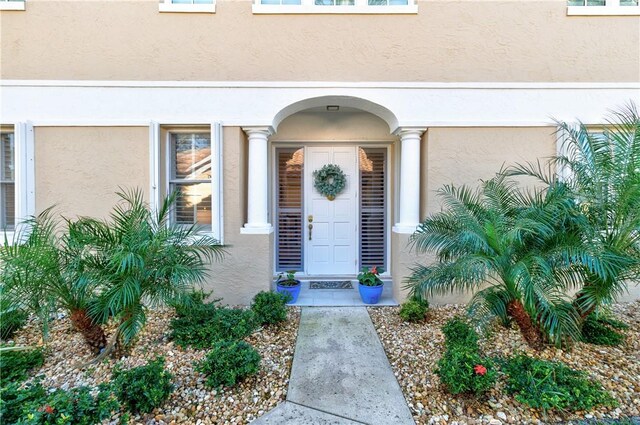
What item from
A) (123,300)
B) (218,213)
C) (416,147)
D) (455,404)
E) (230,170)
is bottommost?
(455,404)

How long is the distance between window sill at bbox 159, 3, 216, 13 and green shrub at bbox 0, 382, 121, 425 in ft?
14.7

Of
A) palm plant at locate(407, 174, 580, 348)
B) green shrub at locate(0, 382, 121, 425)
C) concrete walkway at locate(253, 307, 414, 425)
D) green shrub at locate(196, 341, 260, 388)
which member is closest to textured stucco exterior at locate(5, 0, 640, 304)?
palm plant at locate(407, 174, 580, 348)

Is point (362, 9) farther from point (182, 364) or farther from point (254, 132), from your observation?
point (182, 364)

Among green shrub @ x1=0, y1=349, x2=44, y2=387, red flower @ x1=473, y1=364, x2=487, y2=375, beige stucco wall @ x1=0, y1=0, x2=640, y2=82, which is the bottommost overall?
green shrub @ x1=0, y1=349, x2=44, y2=387

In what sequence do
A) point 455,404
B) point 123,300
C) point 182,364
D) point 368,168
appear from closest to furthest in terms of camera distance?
point 455,404 < point 123,300 < point 182,364 < point 368,168

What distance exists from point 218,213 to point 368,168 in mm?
2820

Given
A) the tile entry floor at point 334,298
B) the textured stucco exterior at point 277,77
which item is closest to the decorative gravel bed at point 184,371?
the tile entry floor at point 334,298

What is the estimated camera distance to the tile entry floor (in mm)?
4365

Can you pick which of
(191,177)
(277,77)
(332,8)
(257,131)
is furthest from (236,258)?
(332,8)

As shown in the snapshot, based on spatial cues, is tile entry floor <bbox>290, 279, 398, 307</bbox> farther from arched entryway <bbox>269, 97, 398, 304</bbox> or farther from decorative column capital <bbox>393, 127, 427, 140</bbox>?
decorative column capital <bbox>393, 127, 427, 140</bbox>

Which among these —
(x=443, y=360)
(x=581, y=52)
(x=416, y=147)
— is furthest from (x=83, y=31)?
(x=581, y=52)

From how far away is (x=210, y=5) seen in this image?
4.07 m

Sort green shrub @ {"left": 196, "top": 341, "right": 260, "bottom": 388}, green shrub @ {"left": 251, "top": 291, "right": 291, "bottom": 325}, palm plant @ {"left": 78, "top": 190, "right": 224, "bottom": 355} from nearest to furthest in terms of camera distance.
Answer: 1. green shrub @ {"left": 196, "top": 341, "right": 260, "bottom": 388}
2. palm plant @ {"left": 78, "top": 190, "right": 224, "bottom": 355}
3. green shrub @ {"left": 251, "top": 291, "right": 291, "bottom": 325}

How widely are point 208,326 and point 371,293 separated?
2.22 m
